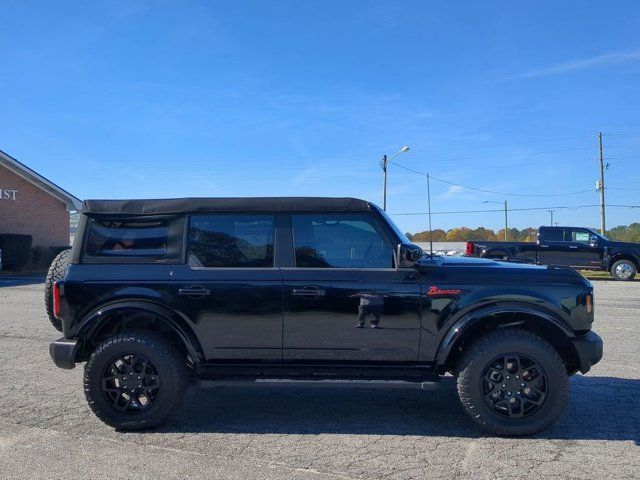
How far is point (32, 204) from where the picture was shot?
27109 mm

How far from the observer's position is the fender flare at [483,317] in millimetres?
4285

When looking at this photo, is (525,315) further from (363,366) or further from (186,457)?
(186,457)

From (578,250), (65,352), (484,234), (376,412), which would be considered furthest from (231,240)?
(484,234)

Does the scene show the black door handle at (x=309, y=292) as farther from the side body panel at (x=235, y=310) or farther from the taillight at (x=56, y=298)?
the taillight at (x=56, y=298)

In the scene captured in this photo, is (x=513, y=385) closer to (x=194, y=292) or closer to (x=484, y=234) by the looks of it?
(x=194, y=292)

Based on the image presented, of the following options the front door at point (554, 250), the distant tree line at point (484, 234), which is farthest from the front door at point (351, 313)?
the distant tree line at point (484, 234)

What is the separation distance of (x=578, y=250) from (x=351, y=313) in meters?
20.3

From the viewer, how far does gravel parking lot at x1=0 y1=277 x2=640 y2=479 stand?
3691 millimetres

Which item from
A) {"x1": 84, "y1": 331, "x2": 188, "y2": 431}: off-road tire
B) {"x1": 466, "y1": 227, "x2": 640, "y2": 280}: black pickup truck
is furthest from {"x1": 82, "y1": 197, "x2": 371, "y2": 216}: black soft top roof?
{"x1": 466, "y1": 227, "x2": 640, "y2": 280}: black pickup truck

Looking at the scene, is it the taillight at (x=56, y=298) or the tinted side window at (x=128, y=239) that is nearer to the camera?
the taillight at (x=56, y=298)

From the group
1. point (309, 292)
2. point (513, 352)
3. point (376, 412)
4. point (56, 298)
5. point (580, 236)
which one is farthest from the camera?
point (580, 236)

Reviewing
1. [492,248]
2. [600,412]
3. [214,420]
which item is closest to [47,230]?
[492,248]

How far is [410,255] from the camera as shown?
14.1 ft

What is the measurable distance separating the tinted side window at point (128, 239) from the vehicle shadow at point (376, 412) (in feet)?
4.86
